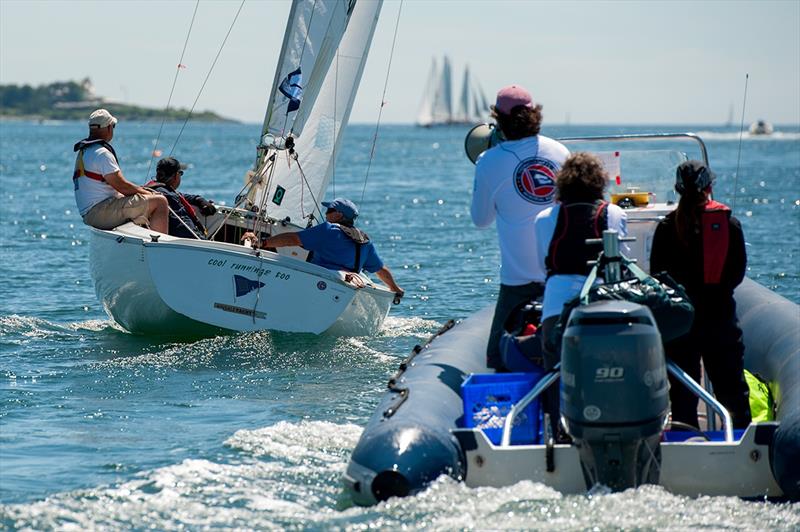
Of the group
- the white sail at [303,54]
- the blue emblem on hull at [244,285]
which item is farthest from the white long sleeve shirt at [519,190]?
the white sail at [303,54]

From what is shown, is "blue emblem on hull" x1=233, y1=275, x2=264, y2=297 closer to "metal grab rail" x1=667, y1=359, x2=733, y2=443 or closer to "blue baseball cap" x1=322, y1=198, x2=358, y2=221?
"blue baseball cap" x1=322, y1=198, x2=358, y2=221

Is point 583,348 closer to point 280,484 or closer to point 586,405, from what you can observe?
point 586,405

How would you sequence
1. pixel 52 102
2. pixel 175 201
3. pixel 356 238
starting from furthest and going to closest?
pixel 52 102 < pixel 175 201 < pixel 356 238

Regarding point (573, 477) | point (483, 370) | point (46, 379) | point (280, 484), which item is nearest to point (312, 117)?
point (46, 379)

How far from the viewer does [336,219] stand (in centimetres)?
1037

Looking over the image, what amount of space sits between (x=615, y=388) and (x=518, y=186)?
154cm

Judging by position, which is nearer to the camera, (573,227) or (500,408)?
(573,227)

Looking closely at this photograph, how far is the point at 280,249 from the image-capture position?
11.8 m

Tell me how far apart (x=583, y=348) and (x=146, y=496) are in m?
2.20

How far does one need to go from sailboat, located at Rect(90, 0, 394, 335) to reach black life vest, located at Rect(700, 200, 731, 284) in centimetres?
462

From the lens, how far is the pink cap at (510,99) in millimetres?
6496

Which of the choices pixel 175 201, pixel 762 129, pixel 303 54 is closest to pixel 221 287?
pixel 175 201

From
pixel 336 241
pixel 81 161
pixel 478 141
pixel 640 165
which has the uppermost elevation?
pixel 478 141

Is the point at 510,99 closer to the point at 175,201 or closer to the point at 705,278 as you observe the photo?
the point at 705,278
